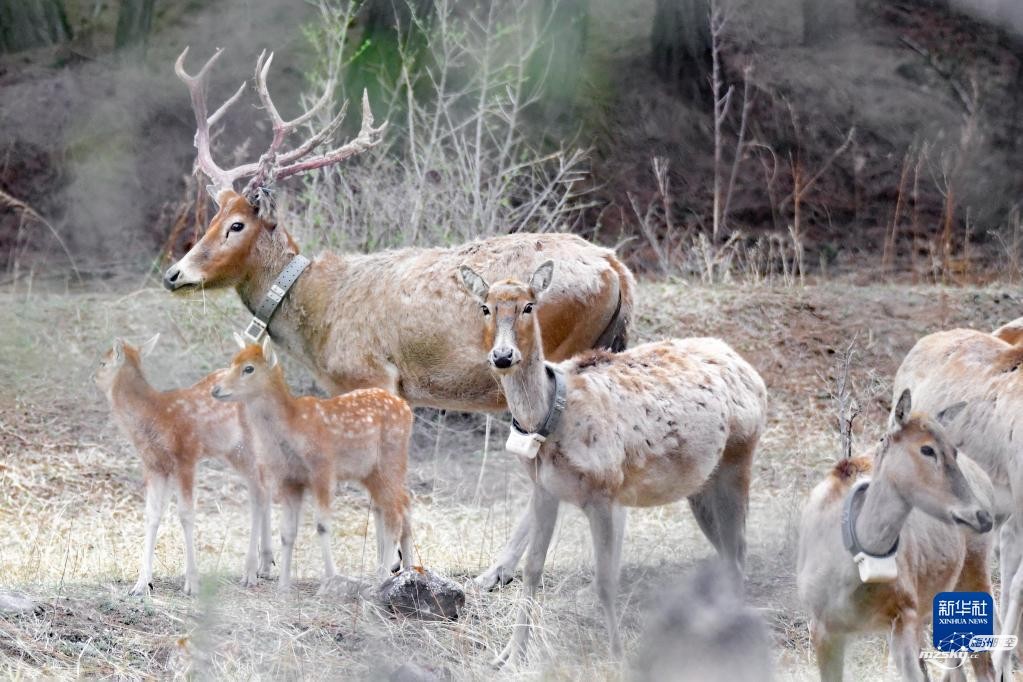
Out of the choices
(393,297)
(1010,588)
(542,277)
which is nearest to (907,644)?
(1010,588)

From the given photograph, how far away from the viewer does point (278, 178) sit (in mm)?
8086

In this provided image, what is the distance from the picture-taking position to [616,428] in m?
6.18

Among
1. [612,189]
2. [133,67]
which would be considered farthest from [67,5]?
Answer: [612,189]

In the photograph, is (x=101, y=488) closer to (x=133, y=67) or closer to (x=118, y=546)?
(x=118, y=546)

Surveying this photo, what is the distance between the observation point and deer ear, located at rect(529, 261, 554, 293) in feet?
20.1

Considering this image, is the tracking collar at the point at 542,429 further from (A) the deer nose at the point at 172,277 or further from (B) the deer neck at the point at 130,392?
(A) the deer nose at the point at 172,277

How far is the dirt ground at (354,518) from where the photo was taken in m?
5.88

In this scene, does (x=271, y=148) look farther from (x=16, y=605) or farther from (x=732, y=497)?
(x=732, y=497)

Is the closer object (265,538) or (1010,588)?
(1010,588)

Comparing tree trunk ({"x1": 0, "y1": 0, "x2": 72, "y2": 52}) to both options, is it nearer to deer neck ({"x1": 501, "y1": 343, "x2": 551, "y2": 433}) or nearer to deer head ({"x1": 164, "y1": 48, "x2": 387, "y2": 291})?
deer head ({"x1": 164, "y1": 48, "x2": 387, "y2": 291})

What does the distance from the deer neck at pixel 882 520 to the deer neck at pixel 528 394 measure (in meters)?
1.56

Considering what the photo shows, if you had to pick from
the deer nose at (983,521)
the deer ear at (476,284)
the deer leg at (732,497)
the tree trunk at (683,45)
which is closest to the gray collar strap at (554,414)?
the deer ear at (476,284)

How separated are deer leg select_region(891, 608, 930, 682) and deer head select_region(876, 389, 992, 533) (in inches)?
15.6

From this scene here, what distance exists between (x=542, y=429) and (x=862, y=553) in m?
1.62
